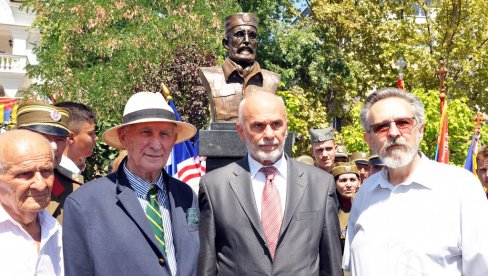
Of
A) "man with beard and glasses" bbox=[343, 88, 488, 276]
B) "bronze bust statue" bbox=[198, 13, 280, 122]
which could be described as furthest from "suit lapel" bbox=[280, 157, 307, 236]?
"bronze bust statue" bbox=[198, 13, 280, 122]

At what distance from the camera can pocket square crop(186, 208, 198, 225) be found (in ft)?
13.1

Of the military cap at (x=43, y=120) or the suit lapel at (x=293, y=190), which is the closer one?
the suit lapel at (x=293, y=190)

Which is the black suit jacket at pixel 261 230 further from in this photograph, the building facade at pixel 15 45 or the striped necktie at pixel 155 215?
the building facade at pixel 15 45

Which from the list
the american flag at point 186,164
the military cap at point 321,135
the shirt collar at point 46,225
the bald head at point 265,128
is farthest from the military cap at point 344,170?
the shirt collar at point 46,225

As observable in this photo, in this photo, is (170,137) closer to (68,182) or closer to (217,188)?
(217,188)

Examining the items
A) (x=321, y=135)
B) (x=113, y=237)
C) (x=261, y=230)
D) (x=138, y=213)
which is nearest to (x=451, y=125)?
(x=321, y=135)

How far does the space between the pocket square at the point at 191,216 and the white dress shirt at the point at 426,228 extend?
95 cm

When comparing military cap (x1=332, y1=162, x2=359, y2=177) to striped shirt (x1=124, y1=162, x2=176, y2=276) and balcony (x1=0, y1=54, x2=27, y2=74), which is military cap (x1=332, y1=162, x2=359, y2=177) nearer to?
striped shirt (x1=124, y1=162, x2=176, y2=276)

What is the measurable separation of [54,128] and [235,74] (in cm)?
294

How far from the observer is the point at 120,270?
12.0ft

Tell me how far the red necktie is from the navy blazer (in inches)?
17.2

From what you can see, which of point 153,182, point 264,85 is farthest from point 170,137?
point 264,85

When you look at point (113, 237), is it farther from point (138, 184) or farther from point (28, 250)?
point (28, 250)

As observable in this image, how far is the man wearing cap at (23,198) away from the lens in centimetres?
333
